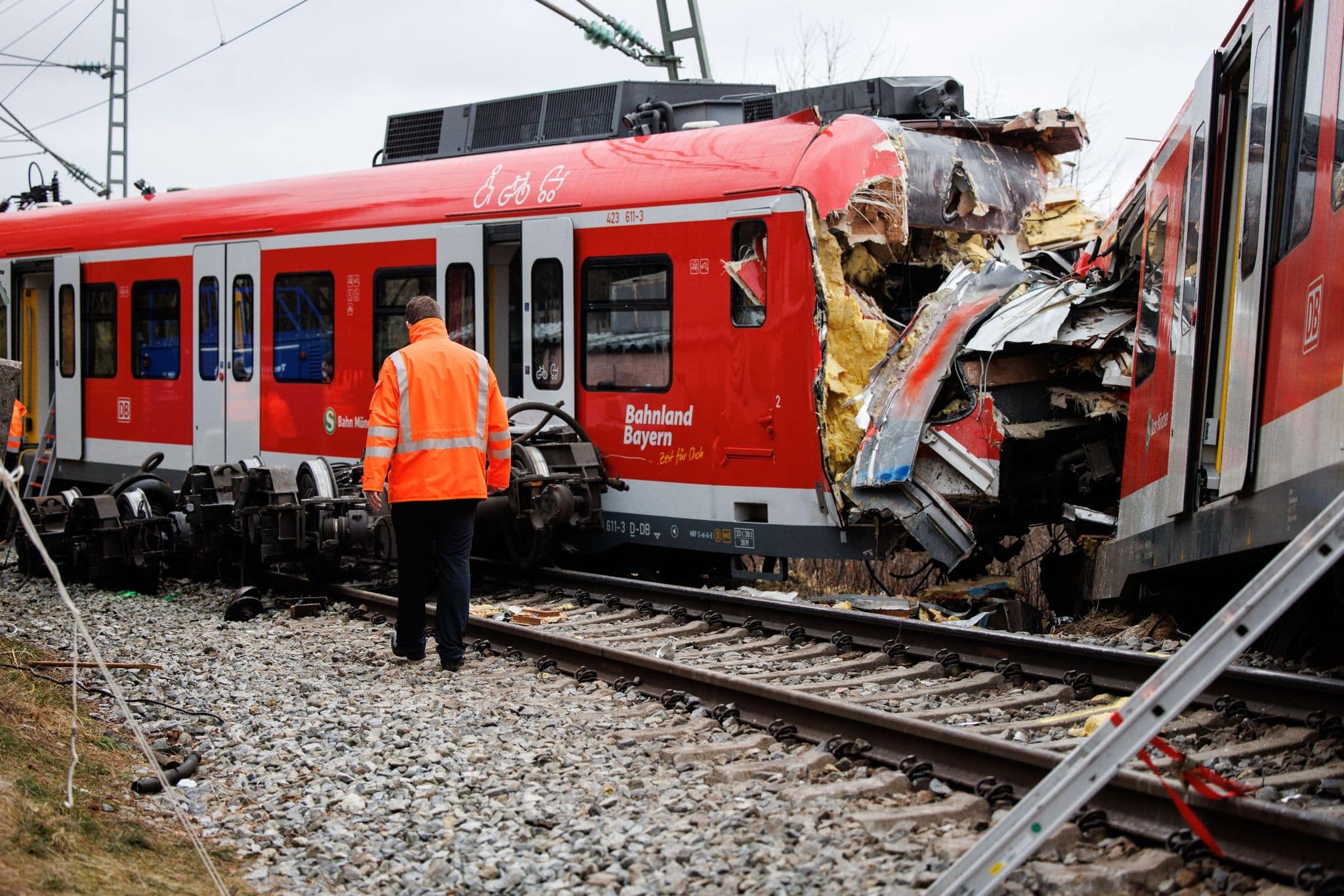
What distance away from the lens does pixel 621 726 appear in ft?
18.6

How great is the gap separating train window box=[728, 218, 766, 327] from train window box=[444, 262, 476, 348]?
8.12 ft

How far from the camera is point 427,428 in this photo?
691 cm

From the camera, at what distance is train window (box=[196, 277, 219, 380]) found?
1279 centimetres

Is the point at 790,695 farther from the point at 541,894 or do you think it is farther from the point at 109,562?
the point at 109,562

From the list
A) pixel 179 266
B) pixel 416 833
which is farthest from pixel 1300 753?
pixel 179 266

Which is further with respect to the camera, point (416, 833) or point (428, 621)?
point (428, 621)

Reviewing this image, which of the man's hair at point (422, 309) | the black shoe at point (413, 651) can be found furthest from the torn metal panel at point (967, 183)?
the black shoe at point (413, 651)

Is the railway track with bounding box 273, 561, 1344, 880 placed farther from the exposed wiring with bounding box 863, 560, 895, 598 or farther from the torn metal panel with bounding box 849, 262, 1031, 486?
the exposed wiring with bounding box 863, 560, 895, 598

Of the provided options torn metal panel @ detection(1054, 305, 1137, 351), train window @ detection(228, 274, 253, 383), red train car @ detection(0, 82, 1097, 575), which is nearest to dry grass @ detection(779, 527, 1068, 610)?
red train car @ detection(0, 82, 1097, 575)

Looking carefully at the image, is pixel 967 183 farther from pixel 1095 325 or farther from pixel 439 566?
pixel 439 566

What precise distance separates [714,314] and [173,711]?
4518 mm

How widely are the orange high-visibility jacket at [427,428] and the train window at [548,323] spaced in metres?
3.13

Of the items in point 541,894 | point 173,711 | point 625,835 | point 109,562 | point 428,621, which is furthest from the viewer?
point 109,562

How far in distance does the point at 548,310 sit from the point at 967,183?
327 cm
